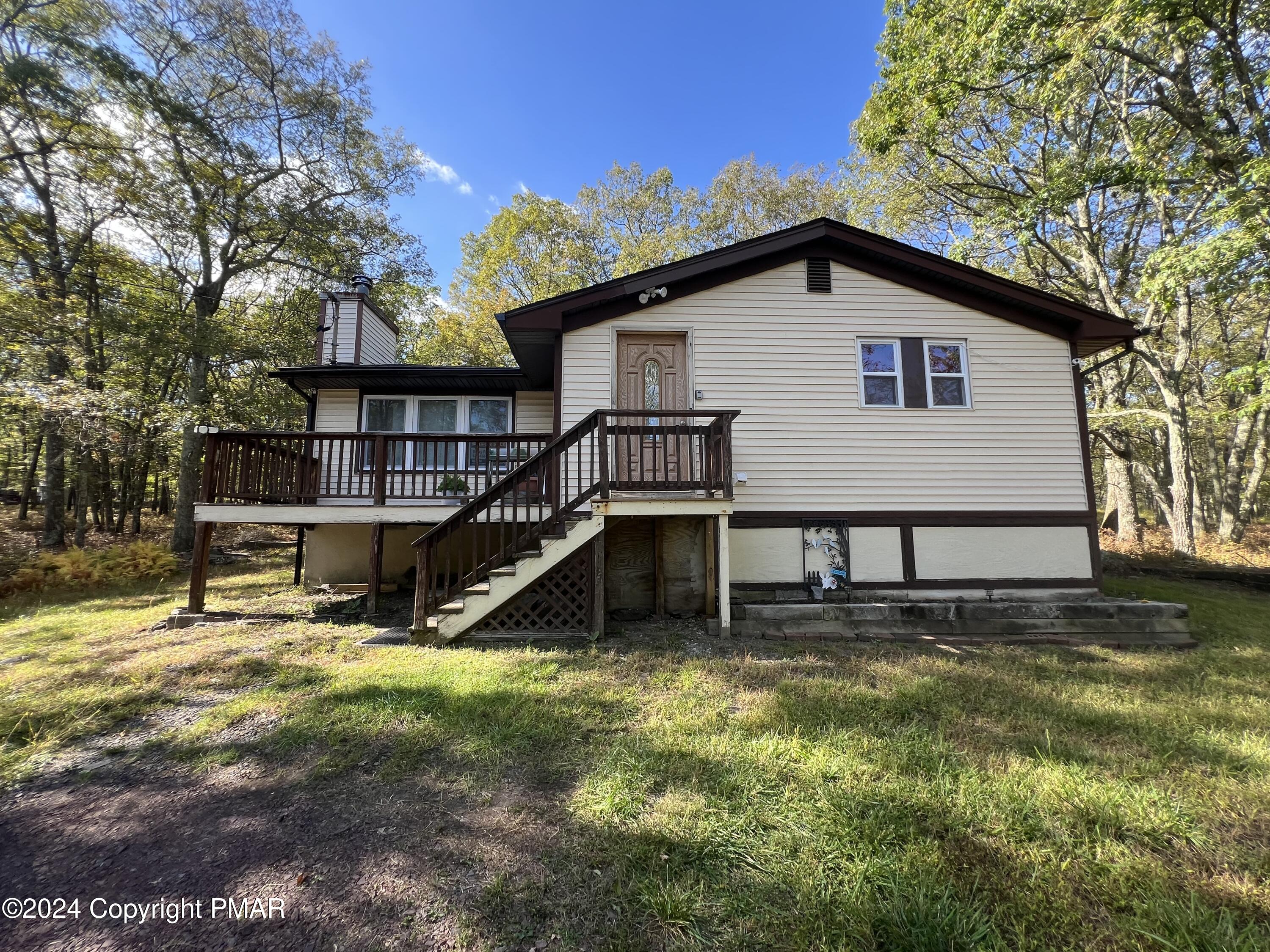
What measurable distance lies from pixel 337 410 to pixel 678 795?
366 inches

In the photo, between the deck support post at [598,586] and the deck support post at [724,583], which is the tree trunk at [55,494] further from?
the deck support post at [724,583]

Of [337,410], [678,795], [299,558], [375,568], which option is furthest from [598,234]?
[678,795]

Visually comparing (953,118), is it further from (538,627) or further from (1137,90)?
(538,627)

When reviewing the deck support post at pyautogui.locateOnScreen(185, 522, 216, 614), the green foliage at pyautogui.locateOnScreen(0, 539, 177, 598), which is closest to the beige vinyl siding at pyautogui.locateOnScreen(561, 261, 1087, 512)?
the deck support post at pyautogui.locateOnScreen(185, 522, 216, 614)

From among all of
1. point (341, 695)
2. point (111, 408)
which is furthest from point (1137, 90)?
point (111, 408)

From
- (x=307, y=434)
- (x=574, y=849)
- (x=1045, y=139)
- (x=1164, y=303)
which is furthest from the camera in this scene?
(x=1045, y=139)

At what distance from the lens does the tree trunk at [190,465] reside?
42.9 feet

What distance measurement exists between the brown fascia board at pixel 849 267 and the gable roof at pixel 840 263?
0.03ft

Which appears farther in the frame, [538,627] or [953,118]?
[953,118]

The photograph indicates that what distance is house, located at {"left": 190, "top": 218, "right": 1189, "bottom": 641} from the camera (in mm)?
6883

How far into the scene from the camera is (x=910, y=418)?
725 cm

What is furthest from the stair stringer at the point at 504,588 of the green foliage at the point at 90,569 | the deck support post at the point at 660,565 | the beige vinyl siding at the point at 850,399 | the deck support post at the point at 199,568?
the green foliage at the point at 90,569

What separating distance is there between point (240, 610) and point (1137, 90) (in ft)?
70.4

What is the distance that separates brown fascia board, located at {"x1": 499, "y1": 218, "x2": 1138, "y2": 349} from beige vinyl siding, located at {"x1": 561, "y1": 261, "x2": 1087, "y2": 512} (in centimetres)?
15
